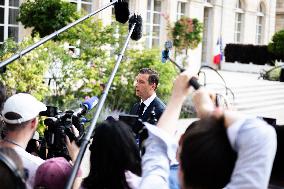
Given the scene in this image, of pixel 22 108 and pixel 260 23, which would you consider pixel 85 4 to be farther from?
pixel 260 23

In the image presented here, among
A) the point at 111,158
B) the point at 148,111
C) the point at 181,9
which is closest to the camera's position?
the point at 111,158

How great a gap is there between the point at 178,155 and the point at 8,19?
42.6 feet

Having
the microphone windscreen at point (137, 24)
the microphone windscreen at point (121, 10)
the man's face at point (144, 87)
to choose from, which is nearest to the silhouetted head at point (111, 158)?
the microphone windscreen at point (137, 24)

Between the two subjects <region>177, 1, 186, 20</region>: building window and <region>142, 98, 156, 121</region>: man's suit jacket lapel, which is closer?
<region>142, 98, 156, 121</region>: man's suit jacket lapel

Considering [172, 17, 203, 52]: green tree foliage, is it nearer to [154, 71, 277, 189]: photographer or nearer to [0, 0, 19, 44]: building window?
[0, 0, 19, 44]: building window

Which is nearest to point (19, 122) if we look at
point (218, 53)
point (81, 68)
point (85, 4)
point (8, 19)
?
point (81, 68)

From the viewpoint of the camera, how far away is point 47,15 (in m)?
12.7

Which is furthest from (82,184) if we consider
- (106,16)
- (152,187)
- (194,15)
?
(194,15)

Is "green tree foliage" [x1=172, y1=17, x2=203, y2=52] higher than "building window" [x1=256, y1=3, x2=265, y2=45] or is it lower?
lower

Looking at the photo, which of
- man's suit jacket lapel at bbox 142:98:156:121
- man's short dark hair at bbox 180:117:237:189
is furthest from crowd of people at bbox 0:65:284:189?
man's suit jacket lapel at bbox 142:98:156:121

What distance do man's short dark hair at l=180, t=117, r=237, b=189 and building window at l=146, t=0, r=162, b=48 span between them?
62.6 ft

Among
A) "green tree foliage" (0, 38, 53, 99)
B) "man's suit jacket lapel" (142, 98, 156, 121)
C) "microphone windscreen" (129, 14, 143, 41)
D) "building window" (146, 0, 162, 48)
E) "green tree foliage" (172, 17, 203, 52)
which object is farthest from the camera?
"building window" (146, 0, 162, 48)

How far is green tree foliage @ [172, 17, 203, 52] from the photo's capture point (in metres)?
20.3

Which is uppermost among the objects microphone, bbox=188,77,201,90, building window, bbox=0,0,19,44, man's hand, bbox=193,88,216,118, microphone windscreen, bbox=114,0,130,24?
building window, bbox=0,0,19,44
